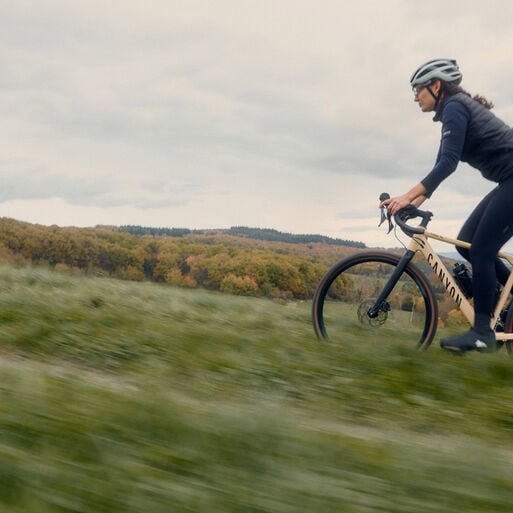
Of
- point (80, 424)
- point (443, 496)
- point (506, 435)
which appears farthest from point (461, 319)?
point (80, 424)

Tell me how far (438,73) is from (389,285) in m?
1.74

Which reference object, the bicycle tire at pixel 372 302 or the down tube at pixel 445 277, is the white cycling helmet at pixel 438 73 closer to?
the down tube at pixel 445 277

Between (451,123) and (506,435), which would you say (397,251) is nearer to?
(451,123)

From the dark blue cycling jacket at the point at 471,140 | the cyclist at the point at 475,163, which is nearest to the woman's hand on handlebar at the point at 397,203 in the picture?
the cyclist at the point at 475,163

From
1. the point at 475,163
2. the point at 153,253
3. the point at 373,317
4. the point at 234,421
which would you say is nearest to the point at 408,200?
the point at 475,163

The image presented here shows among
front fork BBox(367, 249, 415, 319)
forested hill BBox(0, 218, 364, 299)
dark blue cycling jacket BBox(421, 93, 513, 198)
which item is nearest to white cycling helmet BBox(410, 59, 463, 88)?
dark blue cycling jacket BBox(421, 93, 513, 198)

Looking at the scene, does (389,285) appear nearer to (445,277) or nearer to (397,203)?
(445,277)

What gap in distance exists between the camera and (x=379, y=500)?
1.95 metres

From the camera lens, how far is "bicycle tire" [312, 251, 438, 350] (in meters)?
5.26

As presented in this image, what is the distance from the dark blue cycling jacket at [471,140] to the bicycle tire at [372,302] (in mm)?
791

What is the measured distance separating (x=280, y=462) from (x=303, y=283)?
405cm

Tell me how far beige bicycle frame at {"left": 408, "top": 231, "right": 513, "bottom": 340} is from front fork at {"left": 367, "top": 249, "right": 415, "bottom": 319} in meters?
0.08

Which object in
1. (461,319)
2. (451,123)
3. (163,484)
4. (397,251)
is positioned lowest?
(163,484)

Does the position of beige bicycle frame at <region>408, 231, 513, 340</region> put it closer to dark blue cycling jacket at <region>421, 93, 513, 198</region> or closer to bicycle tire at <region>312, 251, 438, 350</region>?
bicycle tire at <region>312, 251, 438, 350</region>
